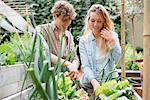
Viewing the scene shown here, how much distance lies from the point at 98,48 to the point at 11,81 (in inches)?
21.3

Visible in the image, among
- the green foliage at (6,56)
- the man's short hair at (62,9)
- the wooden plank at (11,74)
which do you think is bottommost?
→ the wooden plank at (11,74)

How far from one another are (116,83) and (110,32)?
42 cm

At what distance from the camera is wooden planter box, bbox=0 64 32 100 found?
1330 millimetres

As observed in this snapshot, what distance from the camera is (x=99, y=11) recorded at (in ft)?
5.76

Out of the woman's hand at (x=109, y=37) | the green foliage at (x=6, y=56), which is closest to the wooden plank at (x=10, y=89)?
the green foliage at (x=6, y=56)

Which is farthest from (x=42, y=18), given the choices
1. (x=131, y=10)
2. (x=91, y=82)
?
(x=91, y=82)

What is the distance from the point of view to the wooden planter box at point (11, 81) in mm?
1330

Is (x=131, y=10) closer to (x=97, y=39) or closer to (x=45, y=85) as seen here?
(x=97, y=39)

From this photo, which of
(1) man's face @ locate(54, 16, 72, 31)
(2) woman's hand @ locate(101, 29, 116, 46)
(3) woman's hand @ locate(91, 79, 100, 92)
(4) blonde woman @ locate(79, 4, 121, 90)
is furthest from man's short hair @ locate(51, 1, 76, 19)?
(3) woman's hand @ locate(91, 79, 100, 92)

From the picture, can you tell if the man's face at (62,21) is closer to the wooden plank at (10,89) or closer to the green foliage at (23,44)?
the green foliage at (23,44)

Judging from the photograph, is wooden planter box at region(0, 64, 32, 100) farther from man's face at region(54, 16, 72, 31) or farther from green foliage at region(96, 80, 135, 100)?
man's face at region(54, 16, 72, 31)

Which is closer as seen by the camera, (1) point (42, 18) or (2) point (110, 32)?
(2) point (110, 32)

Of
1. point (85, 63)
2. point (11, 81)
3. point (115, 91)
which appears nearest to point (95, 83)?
point (85, 63)

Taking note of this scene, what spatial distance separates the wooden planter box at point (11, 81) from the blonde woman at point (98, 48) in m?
0.34
